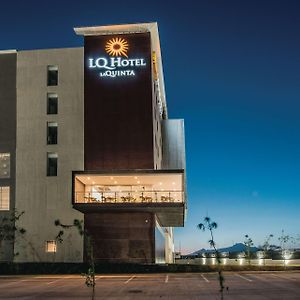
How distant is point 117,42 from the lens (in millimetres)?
53812

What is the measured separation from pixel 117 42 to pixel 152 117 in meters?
8.68

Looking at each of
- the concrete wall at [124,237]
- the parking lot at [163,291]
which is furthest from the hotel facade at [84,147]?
the parking lot at [163,291]

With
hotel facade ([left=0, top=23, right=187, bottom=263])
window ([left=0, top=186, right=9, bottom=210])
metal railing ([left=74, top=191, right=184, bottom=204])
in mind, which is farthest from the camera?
window ([left=0, top=186, right=9, bottom=210])

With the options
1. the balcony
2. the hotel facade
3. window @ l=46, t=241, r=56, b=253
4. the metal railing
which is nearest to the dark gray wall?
the hotel facade

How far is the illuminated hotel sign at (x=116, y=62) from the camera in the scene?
53.0 m

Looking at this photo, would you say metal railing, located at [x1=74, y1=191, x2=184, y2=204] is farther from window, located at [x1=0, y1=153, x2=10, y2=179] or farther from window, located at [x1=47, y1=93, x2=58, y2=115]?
window, located at [x1=47, y1=93, x2=58, y2=115]

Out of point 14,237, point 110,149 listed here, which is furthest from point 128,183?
point 14,237

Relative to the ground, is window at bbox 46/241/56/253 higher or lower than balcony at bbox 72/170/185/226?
lower

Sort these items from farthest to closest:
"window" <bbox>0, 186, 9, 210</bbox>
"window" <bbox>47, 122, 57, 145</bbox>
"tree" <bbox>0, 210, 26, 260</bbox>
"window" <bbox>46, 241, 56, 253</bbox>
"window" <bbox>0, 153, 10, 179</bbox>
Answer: "window" <bbox>47, 122, 57, 145</bbox>, "window" <bbox>0, 153, 10, 179</bbox>, "window" <bbox>0, 186, 9, 210</bbox>, "window" <bbox>46, 241, 56, 253</bbox>, "tree" <bbox>0, 210, 26, 260</bbox>

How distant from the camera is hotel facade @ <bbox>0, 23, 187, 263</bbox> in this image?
49.8 meters

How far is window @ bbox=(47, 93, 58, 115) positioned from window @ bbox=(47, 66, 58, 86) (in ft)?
4.08

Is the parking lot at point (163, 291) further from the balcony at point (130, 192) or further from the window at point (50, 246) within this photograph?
the window at point (50, 246)

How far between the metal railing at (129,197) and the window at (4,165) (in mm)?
8370

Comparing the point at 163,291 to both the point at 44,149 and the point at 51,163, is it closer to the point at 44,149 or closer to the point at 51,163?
the point at 51,163
